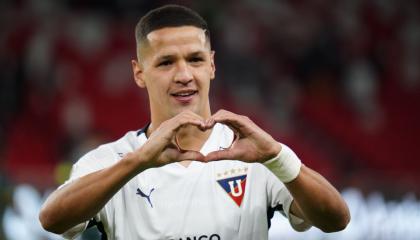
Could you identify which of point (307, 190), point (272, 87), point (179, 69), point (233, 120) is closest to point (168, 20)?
point (179, 69)

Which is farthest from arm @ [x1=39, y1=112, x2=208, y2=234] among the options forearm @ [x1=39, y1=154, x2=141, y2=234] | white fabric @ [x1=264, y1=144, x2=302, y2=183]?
white fabric @ [x1=264, y1=144, x2=302, y2=183]

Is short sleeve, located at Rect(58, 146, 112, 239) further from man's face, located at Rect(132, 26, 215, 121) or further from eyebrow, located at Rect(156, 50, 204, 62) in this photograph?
eyebrow, located at Rect(156, 50, 204, 62)

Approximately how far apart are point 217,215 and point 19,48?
843 centimetres

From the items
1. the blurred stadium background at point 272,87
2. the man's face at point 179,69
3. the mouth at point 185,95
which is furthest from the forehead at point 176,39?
the blurred stadium background at point 272,87

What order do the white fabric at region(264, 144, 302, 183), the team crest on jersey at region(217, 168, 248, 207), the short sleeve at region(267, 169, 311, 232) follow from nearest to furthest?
the white fabric at region(264, 144, 302, 183) → the short sleeve at region(267, 169, 311, 232) → the team crest on jersey at region(217, 168, 248, 207)

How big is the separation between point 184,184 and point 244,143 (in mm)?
555

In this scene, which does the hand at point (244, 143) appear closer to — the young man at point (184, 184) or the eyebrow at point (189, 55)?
the young man at point (184, 184)

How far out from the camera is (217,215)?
4.01 m

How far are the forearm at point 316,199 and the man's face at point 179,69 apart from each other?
0.60 metres

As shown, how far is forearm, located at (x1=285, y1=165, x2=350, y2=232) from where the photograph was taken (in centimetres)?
373

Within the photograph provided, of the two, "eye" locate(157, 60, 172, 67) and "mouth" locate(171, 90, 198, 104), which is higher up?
"eye" locate(157, 60, 172, 67)

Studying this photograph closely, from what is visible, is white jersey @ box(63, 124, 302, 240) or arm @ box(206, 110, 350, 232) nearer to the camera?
arm @ box(206, 110, 350, 232)

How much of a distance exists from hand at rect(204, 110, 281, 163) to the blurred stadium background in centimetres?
553

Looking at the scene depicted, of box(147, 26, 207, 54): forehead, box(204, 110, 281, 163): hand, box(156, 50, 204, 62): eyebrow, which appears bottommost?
box(204, 110, 281, 163): hand
